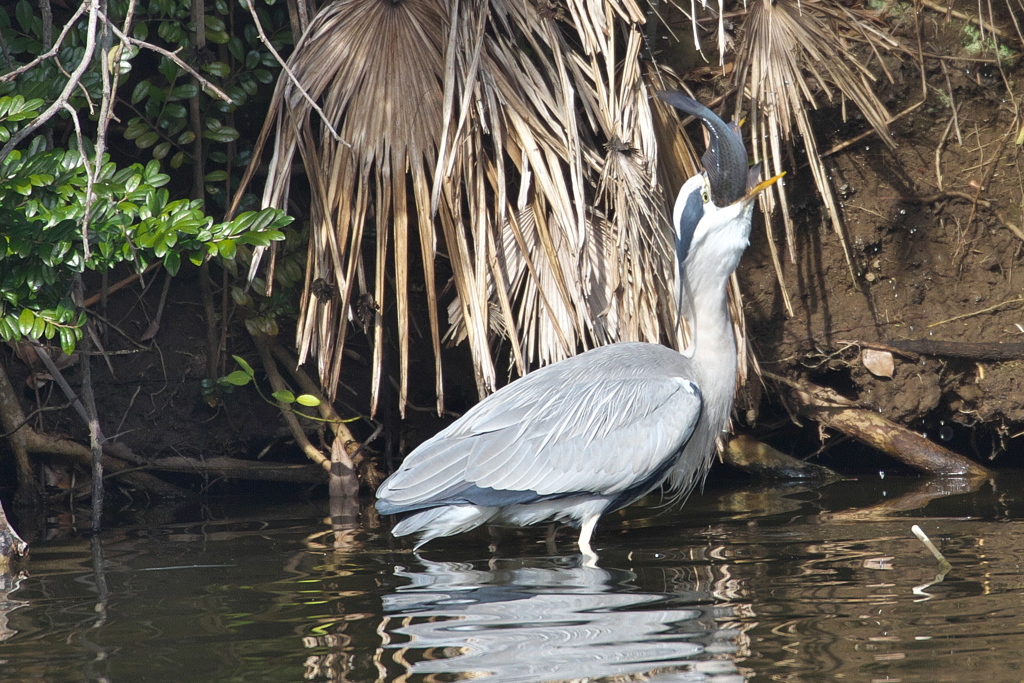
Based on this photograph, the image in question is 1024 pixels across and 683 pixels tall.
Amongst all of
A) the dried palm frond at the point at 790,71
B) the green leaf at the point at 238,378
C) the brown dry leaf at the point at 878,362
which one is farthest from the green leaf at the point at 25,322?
the brown dry leaf at the point at 878,362

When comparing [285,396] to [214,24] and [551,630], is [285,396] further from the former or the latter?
[551,630]

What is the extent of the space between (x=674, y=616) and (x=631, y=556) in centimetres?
98

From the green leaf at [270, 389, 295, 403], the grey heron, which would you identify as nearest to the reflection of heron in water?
the grey heron

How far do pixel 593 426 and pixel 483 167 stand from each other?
1.34 metres

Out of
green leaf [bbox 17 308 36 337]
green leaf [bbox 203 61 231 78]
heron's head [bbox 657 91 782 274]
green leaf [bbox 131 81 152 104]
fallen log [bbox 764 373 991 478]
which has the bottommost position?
fallen log [bbox 764 373 991 478]

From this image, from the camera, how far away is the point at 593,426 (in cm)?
435

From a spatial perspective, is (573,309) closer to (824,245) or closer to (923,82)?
(824,245)

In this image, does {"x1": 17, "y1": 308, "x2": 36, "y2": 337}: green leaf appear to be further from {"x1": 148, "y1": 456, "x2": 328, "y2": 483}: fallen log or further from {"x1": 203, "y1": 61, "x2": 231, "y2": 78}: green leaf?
{"x1": 203, "y1": 61, "x2": 231, "y2": 78}: green leaf

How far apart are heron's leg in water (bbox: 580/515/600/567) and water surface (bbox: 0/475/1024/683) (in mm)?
62

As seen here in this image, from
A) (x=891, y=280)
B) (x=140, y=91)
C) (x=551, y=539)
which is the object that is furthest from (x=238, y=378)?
(x=891, y=280)

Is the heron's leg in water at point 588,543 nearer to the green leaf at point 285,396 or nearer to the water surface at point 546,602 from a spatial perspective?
the water surface at point 546,602

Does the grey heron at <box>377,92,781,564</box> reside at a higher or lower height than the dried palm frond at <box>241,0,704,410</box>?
lower

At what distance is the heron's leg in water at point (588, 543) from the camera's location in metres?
4.02

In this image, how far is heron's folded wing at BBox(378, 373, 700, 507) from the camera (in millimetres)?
4246
